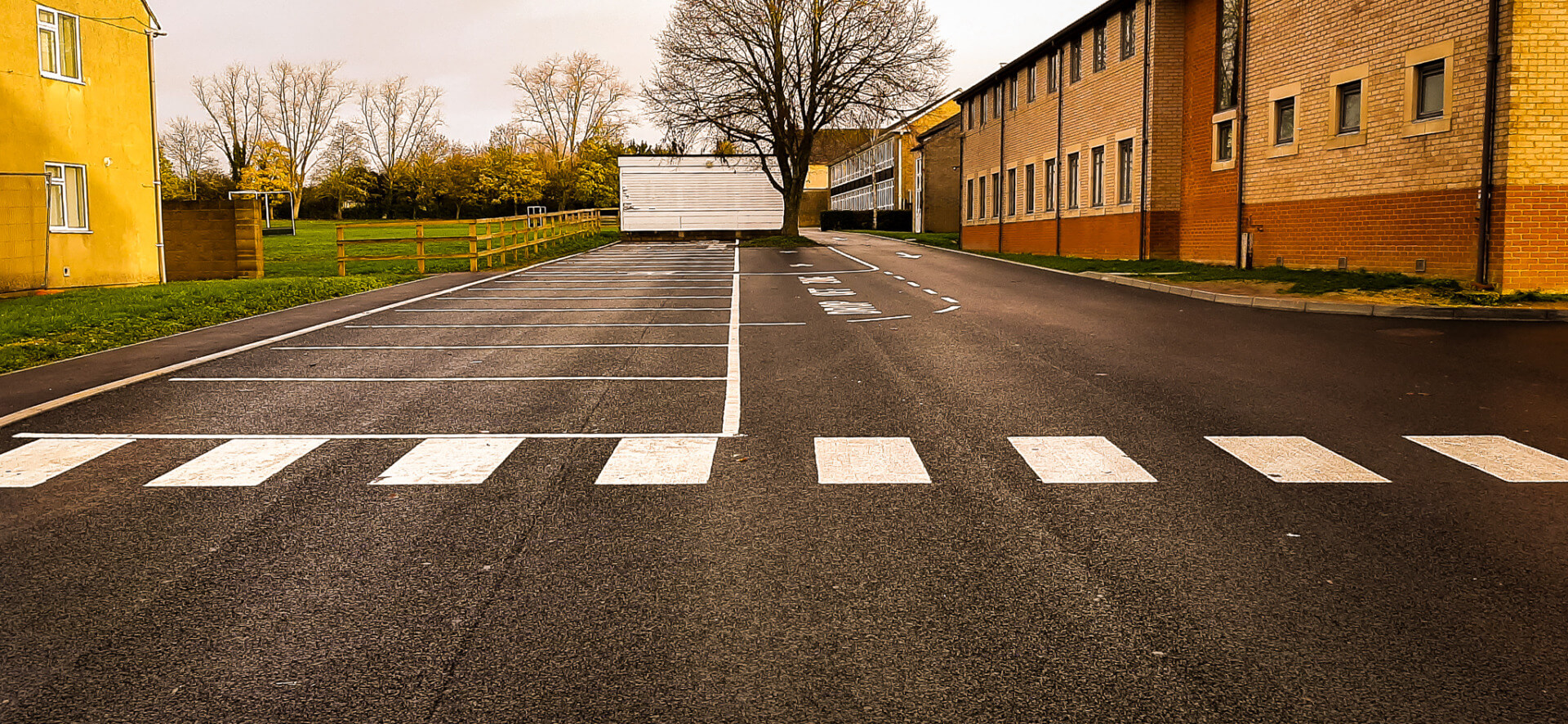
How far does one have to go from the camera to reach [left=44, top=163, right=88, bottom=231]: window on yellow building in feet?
72.5

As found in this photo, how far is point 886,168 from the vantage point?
85.8 m

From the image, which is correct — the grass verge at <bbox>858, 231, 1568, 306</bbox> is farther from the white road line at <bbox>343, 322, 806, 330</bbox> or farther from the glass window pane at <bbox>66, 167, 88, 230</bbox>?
the glass window pane at <bbox>66, 167, 88, 230</bbox>

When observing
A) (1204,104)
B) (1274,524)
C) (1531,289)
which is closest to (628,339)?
(1274,524)

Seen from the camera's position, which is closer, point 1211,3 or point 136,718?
point 136,718

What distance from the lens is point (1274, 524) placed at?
5.38 metres

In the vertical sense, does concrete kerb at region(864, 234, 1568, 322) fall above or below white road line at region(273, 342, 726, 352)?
above

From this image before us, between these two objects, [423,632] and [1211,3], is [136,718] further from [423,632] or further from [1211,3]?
[1211,3]

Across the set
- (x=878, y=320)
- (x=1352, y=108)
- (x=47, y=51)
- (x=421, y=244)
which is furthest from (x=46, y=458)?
(x=421, y=244)

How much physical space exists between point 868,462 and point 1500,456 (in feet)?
12.0

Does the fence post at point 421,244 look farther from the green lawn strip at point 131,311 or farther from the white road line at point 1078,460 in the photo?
the white road line at point 1078,460

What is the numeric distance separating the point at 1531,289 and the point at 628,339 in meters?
12.4

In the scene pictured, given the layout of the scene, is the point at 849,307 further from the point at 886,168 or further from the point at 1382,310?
the point at 886,168

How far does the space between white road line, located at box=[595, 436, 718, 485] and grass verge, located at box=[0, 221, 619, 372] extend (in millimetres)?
7600

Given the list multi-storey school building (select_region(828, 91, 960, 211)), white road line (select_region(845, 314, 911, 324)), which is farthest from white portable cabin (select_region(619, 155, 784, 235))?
white road line (select_region(845, 314, 911, 324))
